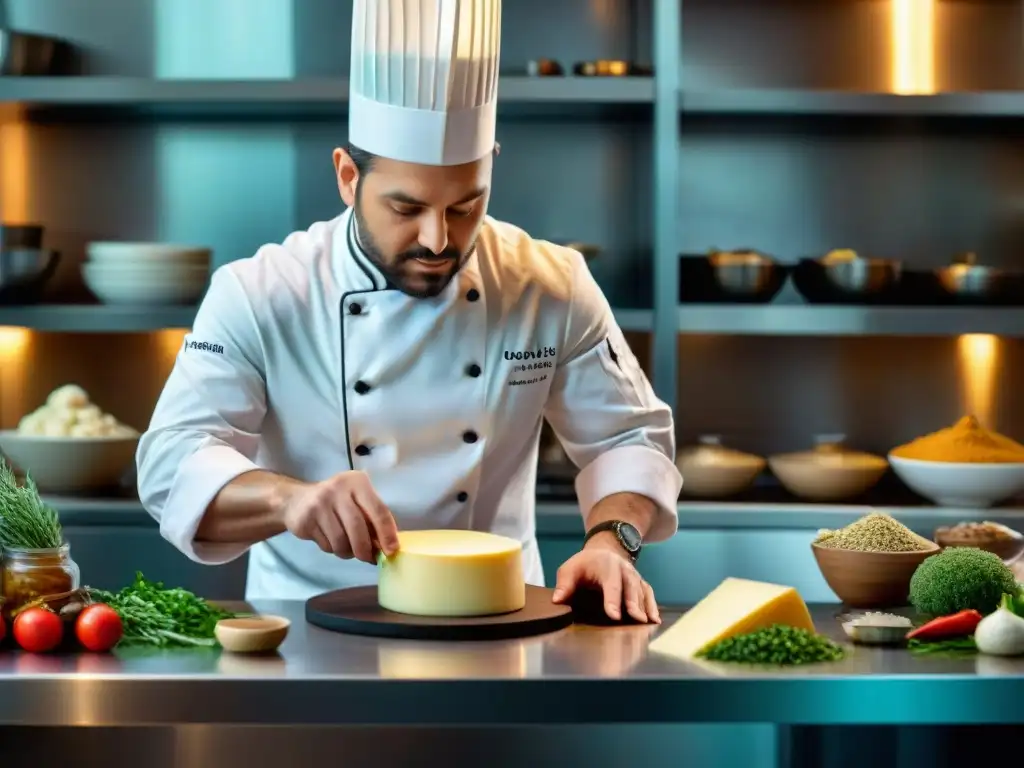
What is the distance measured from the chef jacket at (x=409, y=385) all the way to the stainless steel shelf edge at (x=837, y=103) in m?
1.27

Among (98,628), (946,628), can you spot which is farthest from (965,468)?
(98,628)

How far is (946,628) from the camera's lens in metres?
1.78

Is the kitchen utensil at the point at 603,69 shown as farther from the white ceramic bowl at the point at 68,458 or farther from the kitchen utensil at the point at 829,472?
the white ceramic bowl at the point at 68,458

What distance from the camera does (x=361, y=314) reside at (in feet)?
7.64

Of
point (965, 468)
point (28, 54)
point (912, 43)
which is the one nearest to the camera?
point (965, 468)

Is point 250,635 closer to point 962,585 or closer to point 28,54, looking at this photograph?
point 962,585

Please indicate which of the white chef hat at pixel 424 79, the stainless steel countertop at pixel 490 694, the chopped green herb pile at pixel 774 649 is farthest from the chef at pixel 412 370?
the stainless steel countertop at pixel 490 694

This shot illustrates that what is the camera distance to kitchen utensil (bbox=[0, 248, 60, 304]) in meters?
3.67

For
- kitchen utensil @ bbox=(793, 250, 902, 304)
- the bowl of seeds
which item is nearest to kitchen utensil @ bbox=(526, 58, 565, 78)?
kitchen utensil @ bbox=(793, 250, 902, 304)

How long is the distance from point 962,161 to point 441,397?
2.23m

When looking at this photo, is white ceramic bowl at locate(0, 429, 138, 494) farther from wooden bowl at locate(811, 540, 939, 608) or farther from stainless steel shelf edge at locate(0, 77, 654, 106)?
wooden bowl at locate(811, 540, 939, 608)

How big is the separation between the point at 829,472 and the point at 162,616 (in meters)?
2.19

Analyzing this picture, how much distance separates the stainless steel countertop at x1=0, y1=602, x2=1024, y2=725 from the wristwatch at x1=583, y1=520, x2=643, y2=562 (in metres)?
0.52

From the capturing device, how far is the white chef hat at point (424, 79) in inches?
82.8
